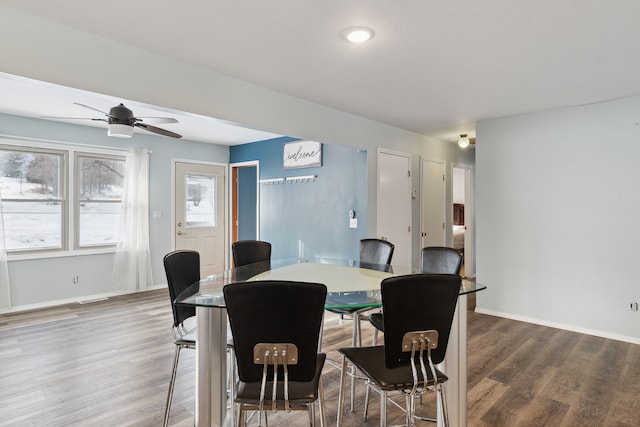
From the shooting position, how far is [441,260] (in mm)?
2674

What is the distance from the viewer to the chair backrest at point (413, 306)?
4.66 feet

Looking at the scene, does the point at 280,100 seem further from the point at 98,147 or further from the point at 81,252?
the point at 81,252

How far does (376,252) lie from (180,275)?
1.82 metres

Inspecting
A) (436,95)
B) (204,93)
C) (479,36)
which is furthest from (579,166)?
(204,93)

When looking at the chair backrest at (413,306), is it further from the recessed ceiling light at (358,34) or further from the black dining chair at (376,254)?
the recessed ceiling light at (358,34)

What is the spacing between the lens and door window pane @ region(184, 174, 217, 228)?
6.13 metres

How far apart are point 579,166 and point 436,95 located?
1.79 meters

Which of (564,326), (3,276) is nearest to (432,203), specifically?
(564,326)

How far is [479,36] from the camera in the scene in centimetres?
226

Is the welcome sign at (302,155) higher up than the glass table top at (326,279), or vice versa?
the welcome sign at (302,155)

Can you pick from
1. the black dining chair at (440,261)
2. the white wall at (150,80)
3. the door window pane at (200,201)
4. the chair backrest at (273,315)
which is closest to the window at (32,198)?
the door window pane at (200,201)

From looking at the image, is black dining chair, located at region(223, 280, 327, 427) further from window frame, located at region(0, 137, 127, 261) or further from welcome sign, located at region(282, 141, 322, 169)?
window frame, located at region(0, 137, 127, 261)

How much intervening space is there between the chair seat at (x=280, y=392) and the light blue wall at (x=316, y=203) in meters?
3.13

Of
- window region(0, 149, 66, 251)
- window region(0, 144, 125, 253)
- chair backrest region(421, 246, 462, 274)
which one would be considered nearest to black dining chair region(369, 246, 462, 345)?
chair backrest region(421, 246, 462, 274)
